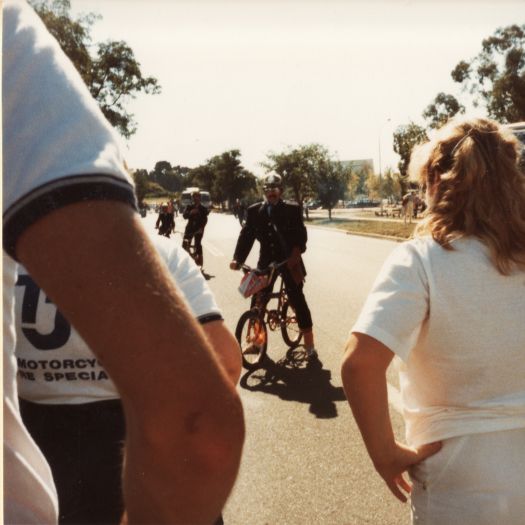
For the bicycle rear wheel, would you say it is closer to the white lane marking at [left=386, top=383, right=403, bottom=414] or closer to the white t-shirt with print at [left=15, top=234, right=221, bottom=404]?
the white lane marking at [left=386, top=383, right=403, bottom=414]

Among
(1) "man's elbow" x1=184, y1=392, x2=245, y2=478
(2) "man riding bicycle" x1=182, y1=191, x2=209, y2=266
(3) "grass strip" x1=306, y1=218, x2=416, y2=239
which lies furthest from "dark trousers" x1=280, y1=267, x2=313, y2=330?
(3) "grass strip" x1=306, y1=218, x2=416, y2=239

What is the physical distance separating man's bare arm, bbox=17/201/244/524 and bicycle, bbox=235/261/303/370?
524 centimetres

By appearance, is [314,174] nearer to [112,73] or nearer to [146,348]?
[112,73]

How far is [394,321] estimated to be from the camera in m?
1.53

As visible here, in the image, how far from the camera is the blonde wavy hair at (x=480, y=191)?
159 cm

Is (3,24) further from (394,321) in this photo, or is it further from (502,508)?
(502,508)

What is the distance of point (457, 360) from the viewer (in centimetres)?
156

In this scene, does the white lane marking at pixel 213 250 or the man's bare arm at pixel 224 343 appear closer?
the man's bare arm at pixel 224 343

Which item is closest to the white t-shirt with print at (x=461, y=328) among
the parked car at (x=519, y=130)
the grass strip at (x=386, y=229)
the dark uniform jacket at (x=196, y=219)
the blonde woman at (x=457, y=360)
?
the blonde woman at (x=457, y=360)

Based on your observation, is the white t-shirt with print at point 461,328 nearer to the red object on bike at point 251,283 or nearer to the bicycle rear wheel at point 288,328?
the red object on bike at point 251,283

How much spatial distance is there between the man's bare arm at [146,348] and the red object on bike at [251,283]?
5.37 m

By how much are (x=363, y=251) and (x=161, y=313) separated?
1819cm

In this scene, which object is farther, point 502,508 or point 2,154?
point 502,508

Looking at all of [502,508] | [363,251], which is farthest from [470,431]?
[363,251]
